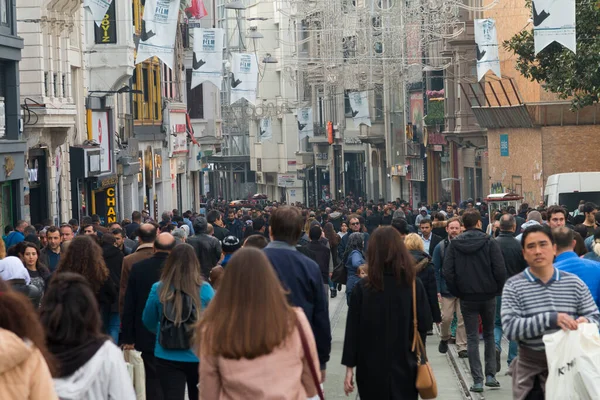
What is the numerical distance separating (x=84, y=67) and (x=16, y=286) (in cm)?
2753

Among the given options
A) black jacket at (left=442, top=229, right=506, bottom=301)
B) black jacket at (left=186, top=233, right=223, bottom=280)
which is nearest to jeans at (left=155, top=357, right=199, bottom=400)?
black jacket at (left=442, top=229, right=506, bottom=301)

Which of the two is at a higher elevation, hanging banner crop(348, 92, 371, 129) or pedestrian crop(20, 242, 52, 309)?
→ hanging banner crop(348, 92, 371, 129)

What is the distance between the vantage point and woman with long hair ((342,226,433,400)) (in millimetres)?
8453

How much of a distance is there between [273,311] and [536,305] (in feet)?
7.08

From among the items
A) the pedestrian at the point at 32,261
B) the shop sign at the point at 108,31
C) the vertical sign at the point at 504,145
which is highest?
the shop sign at the point at 108,31

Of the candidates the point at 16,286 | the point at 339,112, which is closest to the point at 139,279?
the point at 16,286

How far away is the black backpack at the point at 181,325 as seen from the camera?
904 centimetres

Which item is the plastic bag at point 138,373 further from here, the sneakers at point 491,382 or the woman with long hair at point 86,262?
the sneakers at point 491,382

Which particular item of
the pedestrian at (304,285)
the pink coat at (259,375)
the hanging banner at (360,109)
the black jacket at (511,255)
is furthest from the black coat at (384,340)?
the hanging banner at (360,109)

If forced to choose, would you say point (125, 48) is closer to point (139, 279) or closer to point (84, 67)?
point (84, 67)

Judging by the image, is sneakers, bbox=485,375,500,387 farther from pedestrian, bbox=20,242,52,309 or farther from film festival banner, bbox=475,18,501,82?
film festival banner, bbox=475,18,501,82

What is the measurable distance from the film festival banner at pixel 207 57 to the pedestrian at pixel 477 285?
21.9 m

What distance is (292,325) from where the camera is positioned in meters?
6.04

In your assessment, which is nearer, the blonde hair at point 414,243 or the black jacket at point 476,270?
the black jacket at point 476,270
